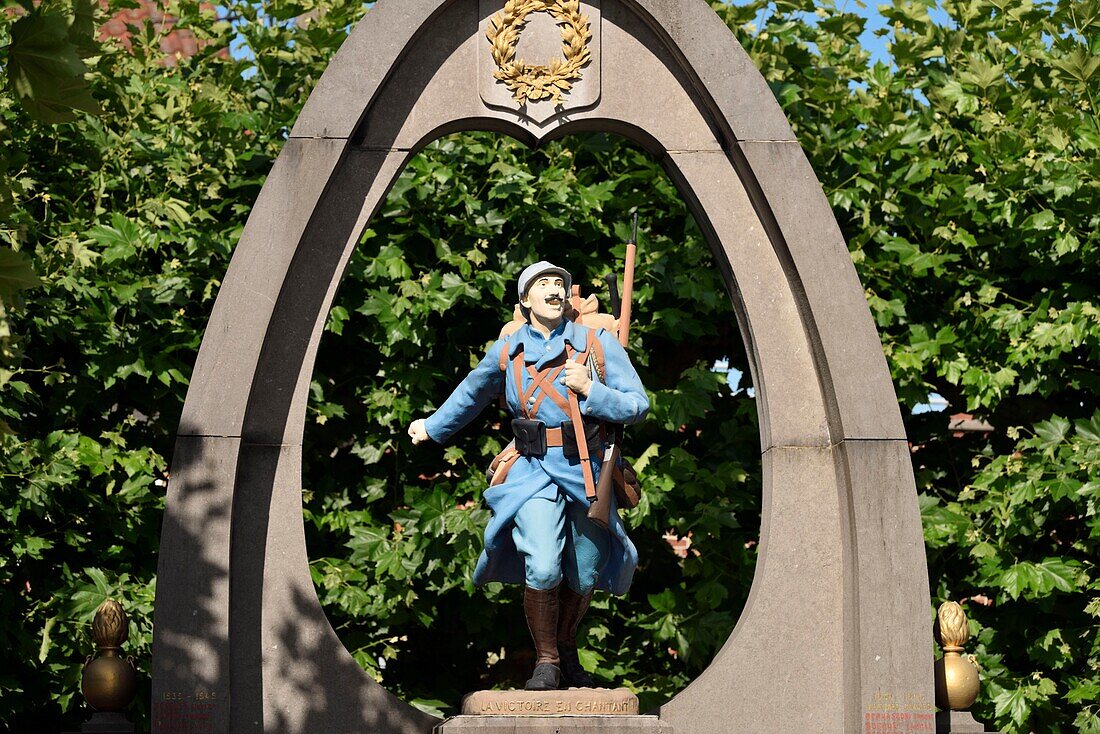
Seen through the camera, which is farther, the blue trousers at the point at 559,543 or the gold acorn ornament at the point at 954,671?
the gold acorn ornament at the point at 954,671

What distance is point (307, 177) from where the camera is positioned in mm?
8070

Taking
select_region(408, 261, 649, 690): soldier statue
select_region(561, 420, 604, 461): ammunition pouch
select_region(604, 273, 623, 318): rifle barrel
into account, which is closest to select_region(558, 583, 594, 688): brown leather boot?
select_region(408, 261, 649, 690): soldier statue

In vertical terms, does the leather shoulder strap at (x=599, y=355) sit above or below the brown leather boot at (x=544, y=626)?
above

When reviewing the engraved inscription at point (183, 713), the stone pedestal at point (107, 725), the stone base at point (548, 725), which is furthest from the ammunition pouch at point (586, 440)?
the stone pedestal at point (107, 725)

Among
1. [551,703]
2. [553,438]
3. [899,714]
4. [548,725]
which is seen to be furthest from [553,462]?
[899,714]

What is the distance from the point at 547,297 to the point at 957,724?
109 inches

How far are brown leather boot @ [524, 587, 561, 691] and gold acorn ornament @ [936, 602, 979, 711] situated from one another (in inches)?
71.9

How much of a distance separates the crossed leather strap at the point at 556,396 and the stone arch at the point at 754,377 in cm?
103

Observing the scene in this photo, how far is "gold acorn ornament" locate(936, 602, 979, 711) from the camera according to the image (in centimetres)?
797

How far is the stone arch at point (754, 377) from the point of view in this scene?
25.6 feet

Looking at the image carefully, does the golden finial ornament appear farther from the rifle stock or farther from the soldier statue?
the rifle stock

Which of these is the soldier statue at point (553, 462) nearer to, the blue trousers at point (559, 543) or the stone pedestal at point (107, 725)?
the blue trousers at point (559, 543)

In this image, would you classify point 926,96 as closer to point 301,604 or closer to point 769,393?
point 769,393

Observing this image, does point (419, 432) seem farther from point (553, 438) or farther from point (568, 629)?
point (568, 629)
